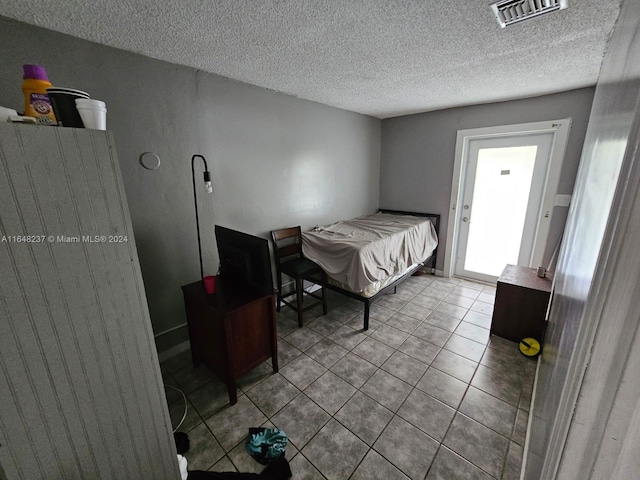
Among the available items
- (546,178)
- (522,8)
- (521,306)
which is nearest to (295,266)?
(521,306)

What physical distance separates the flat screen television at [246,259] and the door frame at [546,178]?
9.75 ft

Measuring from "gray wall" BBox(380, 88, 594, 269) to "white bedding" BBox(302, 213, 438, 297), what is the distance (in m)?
0.51

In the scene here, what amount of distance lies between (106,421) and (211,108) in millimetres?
2212

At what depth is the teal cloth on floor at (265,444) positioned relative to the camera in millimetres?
1413

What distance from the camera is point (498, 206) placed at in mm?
3391

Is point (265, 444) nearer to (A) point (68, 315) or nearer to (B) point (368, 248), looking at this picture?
(A) point (68, 315)

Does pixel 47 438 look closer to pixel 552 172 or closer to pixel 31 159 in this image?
pixel 31 159

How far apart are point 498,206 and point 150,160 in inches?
152

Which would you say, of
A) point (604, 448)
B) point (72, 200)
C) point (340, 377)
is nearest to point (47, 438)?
point (72, 200)

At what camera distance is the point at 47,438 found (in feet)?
2.77

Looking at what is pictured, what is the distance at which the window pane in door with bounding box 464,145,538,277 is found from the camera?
10.4 feet

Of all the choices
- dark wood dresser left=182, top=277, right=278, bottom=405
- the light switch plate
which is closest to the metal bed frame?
dark wood dresser left=182, top=277, right=278, bottom=405

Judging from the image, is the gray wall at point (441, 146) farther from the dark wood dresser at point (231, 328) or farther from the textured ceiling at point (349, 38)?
the dark wood dresser at point (231, 328)

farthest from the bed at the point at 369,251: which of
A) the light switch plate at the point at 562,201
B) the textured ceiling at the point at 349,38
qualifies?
the textured ceiling at the point at 349,38
